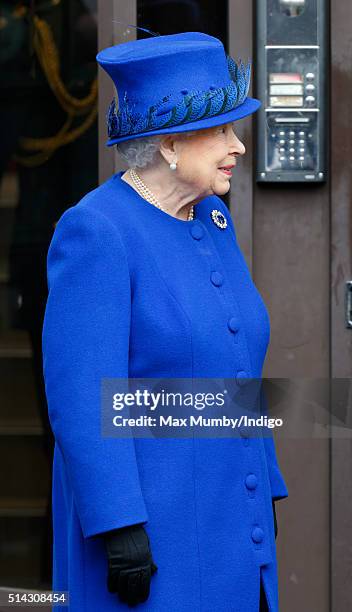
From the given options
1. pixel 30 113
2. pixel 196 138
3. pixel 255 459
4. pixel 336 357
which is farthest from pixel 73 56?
pixel 255 459

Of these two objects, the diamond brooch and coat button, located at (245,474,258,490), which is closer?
coat button, located at (245,474,258,490)

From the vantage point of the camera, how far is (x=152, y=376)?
2.39m

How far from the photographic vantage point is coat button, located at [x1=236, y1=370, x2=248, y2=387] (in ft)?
8.23

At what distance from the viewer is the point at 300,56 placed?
131 inches

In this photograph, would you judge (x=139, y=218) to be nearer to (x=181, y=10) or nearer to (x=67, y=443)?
(x=67, y=443)

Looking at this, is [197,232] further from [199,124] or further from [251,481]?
[251,481]

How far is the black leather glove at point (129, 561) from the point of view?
89.0 inches

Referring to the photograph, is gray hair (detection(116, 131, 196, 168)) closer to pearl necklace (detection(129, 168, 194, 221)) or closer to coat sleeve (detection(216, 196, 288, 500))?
pearl necklace (detection(129, 168, 194, 221))

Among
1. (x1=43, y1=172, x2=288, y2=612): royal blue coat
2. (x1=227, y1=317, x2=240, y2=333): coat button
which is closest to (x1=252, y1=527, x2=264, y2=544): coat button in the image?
(x1=43, y1=172, x2=288, y2=612): royal blue coat

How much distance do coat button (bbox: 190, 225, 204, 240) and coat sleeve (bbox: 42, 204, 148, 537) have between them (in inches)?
9.3

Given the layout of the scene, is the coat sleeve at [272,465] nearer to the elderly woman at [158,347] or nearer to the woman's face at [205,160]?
the elderly woman at [158,347]

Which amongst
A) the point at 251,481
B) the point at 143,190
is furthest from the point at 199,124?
the point at 251,481

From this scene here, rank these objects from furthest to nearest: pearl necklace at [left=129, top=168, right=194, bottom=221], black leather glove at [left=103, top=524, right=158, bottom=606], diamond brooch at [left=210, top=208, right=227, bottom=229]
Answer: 1. diamond brooch at [left=210, top=208, right=227, bottom=229]
2. pearl necklace at [left=129, top=168, right=194, bottom=221]
3. black leather glove at [left=103, top=524, right=158, bottom=606]

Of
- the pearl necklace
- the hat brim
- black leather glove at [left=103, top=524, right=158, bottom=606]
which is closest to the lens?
black leather glove at [left=103, top=524, right=158, bottom=606]
